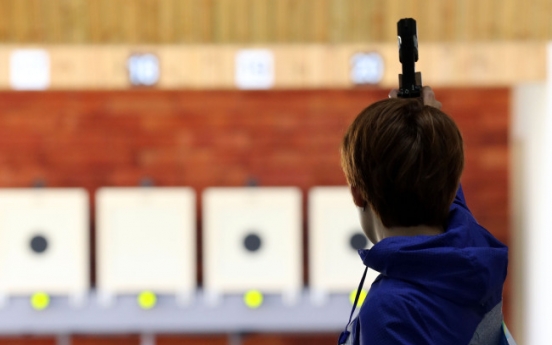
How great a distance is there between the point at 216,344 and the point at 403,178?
184cm

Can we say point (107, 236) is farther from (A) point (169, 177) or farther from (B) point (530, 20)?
(B) point (530, 20)

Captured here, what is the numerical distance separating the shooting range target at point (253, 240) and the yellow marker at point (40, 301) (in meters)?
0.44

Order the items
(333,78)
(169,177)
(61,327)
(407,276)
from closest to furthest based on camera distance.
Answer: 1. (407,276)
2. (333,78)
3. (61,327)
4. (169,177)

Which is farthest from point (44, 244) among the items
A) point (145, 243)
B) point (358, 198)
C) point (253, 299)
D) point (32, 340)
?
point (358, 198)

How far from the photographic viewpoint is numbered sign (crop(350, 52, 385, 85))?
6.28ft

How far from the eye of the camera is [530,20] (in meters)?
2.00

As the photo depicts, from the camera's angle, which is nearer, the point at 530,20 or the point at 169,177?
the point at 530,20

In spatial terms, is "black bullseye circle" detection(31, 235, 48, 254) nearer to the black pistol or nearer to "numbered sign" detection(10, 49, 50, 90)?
"numbered sign" detection(10, 49, 50, 90)

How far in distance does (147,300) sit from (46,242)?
1.09 feet

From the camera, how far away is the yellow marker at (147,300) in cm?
211

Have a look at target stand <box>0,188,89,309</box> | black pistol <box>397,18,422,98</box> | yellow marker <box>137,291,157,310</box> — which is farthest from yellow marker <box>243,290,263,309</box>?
black pistol <box>397,18,422,98</box>

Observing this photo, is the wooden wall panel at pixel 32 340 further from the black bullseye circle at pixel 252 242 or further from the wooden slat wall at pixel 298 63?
the wooden slat wall at pixel 298 63

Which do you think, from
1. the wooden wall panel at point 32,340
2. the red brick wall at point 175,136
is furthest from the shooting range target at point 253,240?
the wooden wall panel at point 32,340

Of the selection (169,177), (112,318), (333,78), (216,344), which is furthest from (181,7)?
(216,344)
